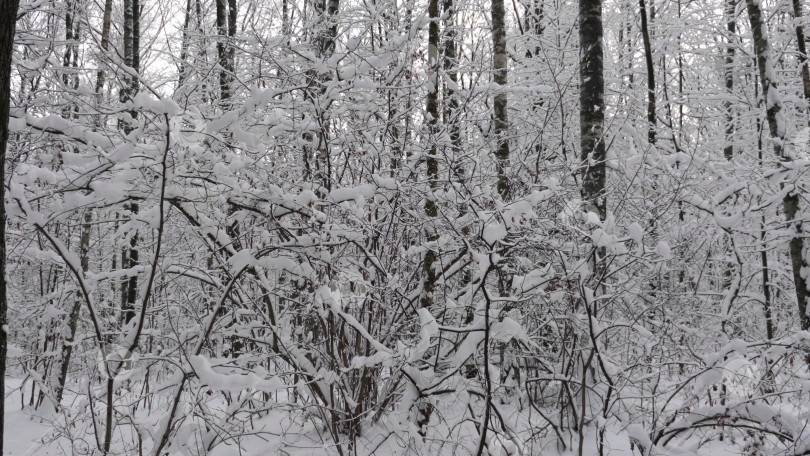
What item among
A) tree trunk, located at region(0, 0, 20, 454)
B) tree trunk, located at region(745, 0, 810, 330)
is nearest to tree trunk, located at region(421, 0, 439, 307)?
tree trunk, located at region(0, 0, 20, 454)

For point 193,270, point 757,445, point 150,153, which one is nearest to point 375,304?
point 193,270

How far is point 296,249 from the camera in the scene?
12.0ft

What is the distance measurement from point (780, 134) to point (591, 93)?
2009 mm

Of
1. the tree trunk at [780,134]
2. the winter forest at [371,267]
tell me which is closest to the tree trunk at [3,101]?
the winter forest at [371,267]

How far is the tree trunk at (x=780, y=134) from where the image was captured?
4.80 meters

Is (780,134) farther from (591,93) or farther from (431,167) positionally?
(431,167)

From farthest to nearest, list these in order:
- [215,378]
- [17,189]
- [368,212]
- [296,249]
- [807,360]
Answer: [368,212]
[296,249]
[807,360]
[17,189]
[215,378]

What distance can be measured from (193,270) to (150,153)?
101 cm

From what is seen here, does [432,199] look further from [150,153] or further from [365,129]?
[150,153]

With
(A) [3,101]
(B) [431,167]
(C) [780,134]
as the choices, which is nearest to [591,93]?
(B) [431,167]

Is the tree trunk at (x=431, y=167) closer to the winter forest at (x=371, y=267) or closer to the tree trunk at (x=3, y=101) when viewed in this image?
the winter forest at (x=371, y=267)

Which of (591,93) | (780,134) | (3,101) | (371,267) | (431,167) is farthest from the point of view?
(780,134)

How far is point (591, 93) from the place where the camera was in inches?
186

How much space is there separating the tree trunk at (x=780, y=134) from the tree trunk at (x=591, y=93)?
1.67 metres
